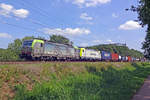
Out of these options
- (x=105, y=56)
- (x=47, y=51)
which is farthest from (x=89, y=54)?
(x=47, y=51)

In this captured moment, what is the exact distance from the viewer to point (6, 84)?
9.12 meters

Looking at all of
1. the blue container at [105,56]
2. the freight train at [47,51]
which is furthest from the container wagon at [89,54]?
the blue container at [105,56]

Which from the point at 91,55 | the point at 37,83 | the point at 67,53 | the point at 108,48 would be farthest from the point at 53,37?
the point at 37,83

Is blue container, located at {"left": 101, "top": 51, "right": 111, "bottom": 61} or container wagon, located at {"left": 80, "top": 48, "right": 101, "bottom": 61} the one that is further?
blue container, located at {"left": 101, "top": 51, "right": 111, "bottom": 61}

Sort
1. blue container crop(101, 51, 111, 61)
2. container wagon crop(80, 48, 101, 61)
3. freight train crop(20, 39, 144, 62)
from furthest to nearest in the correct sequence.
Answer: blue container crop(101, 51, 111, 61) < container wagon crop(80, 48, 101, 61) < freight train crop(20, 39, 144, 62)

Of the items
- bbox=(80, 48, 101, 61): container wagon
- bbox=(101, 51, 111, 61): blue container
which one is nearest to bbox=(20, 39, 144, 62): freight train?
bbox=(80, 48, 101, 61): container wagon

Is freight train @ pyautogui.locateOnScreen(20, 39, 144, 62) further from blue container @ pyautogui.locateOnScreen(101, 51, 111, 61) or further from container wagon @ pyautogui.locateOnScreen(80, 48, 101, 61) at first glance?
blue container @ pyautogui.locateOnScreen(101, 51, 111, 61)

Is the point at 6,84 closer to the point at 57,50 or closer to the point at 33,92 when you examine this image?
the point at 33,92

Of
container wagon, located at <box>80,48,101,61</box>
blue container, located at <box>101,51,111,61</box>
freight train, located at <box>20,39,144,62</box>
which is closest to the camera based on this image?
freight train, located at <box>20,39,144,62</box>

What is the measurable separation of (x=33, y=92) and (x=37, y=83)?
4.11 ft

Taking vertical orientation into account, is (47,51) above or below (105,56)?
above

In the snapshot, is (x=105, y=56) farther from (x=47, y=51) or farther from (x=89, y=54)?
(x=47, y=51)

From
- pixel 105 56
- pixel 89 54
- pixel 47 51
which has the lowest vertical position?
pixel 105 56

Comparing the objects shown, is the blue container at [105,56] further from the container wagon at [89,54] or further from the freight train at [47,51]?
the freight train at [47,51]
